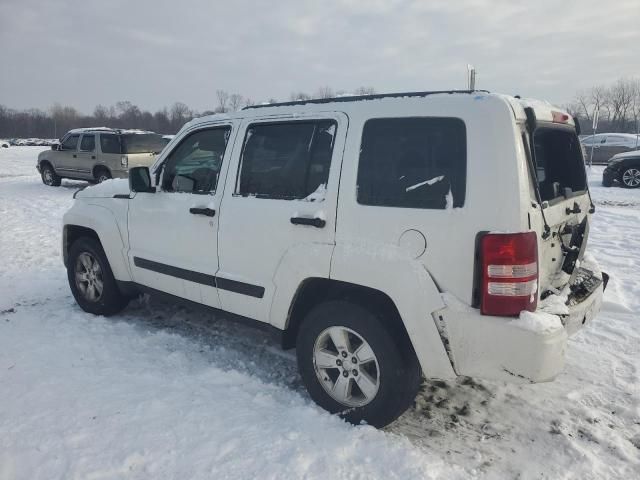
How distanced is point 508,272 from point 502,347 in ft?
1.27

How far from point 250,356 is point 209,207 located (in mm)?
1270

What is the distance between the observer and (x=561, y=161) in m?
3.44

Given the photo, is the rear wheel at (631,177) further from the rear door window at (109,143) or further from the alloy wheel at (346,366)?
the rear door window at (109,143)

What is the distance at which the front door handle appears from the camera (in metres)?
3.44

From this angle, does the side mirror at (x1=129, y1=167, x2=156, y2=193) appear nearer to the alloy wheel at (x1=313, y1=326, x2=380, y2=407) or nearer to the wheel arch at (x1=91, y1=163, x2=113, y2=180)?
the alloy wheel at (x1=313, y1=326, x2=380, y2=407)

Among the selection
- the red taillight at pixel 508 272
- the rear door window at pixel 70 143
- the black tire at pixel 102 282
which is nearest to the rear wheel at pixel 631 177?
the red taillight at pixel 508 272

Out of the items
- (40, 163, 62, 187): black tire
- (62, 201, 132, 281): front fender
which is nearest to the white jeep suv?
(62, 201, 132, 281): front fender

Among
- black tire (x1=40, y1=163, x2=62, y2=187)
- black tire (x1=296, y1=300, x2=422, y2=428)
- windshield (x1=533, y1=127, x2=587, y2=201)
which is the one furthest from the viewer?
black tire (x1=40, y1=163, x2=62, y2=187)

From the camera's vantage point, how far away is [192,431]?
282cm

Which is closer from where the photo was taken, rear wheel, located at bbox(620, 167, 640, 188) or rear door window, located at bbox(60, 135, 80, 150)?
rear wheel, located at bbox(620, 167, 640, 188)

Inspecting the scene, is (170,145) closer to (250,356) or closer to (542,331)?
(250,356)

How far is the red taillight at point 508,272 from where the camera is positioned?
234 cm

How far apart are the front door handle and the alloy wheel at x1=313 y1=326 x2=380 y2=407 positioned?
1.20m

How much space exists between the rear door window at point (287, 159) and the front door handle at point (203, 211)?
0.25 metres
